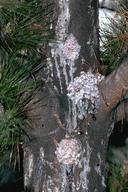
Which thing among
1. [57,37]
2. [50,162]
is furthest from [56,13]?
Result: [50,162]

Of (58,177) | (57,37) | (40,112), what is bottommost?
(58,177)

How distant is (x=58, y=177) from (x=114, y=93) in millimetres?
183

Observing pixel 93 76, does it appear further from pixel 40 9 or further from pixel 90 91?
pixel 40 9

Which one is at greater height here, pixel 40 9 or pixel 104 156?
pixel 40 9

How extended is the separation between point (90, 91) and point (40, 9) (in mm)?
170

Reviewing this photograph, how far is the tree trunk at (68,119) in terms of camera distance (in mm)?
873

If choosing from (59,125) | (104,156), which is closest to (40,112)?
(59,125)

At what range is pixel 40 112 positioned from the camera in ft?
2.91

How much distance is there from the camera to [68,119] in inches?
34.4

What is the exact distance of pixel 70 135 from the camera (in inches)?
34.5

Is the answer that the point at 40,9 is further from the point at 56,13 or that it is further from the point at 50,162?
the point at 50,162

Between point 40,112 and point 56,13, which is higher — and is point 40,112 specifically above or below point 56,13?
below

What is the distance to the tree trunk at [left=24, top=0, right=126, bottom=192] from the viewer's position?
0.87 metres

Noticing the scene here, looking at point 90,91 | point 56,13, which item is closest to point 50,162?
point 90,91
